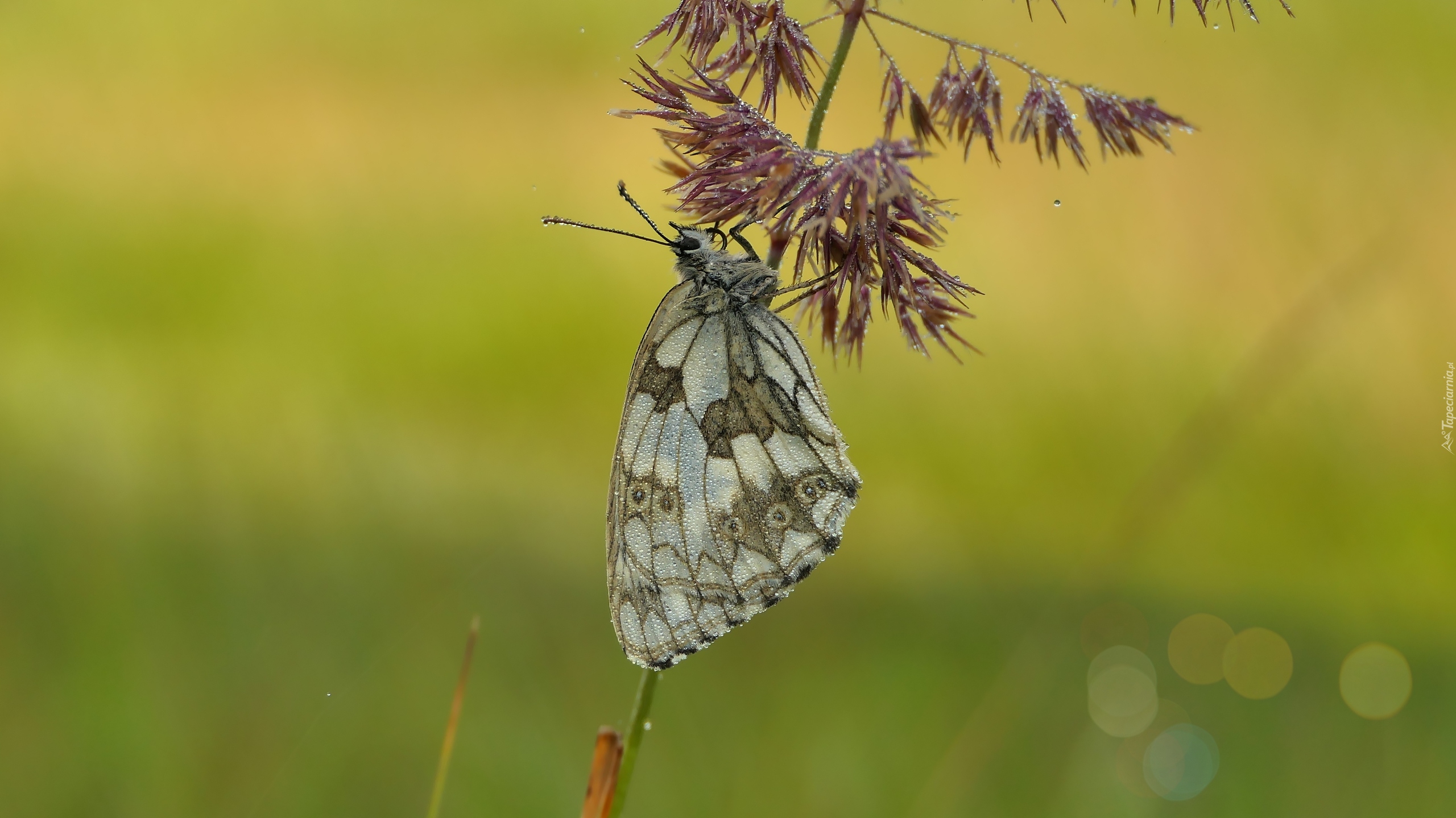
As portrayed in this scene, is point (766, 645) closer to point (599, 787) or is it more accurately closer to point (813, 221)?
point (599, 787)

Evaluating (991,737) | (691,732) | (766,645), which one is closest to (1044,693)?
(991,737)

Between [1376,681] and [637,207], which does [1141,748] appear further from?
[637,207]

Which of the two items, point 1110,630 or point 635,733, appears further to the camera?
point 1110,630

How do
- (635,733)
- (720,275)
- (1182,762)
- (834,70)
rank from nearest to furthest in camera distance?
(834,70)
(635,733)
(720,275)
(1182,762)

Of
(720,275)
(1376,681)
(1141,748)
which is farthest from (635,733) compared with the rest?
(1376,681)

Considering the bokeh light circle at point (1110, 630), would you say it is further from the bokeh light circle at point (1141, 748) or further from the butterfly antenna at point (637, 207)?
the butterfly antenna at point (637, 207)

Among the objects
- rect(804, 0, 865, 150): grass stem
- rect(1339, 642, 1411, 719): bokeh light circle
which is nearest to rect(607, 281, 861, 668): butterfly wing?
rect(804, 0, 865, 150): grass stem

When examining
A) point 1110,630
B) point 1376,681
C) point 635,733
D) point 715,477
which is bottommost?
point 635,733
